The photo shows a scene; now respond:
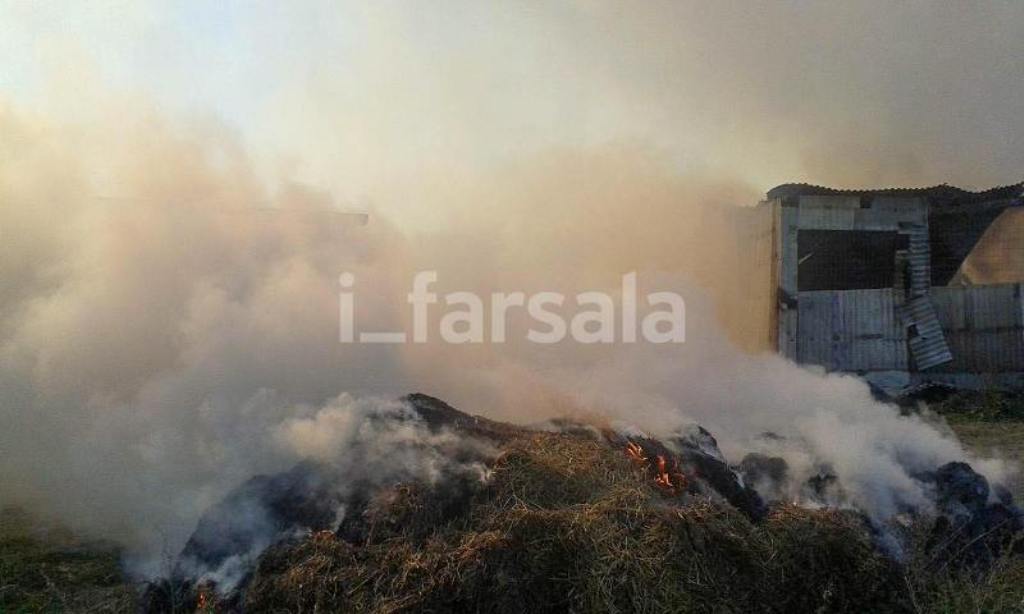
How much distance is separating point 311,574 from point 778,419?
19.7 feet

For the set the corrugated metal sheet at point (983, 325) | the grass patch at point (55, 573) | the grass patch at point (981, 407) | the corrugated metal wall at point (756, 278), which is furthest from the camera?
the corrugated metal wall at point (756, 278)

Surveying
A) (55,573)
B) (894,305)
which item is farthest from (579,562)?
(894,305)

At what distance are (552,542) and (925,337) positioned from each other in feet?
49.1

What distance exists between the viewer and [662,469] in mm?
6441

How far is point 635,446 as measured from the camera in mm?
6746

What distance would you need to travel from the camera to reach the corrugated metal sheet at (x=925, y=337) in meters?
16.6

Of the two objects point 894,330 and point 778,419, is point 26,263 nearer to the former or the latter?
point 778,419

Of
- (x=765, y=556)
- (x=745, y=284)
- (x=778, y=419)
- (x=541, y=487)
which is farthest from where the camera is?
(x=745, y=284)

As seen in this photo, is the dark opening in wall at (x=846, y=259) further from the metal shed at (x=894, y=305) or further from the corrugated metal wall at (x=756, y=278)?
the corrugated metal wall at (x=756, y=278)

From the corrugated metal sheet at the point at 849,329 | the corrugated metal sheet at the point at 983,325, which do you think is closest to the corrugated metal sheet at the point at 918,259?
the corrugated metal sheet at the point at 983,325

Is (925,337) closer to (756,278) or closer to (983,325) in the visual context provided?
(983,325)

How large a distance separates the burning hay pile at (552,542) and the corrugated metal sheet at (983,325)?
465 inches

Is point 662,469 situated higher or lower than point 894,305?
lower

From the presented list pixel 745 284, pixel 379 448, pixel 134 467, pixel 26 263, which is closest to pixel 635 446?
pixel 379 448
